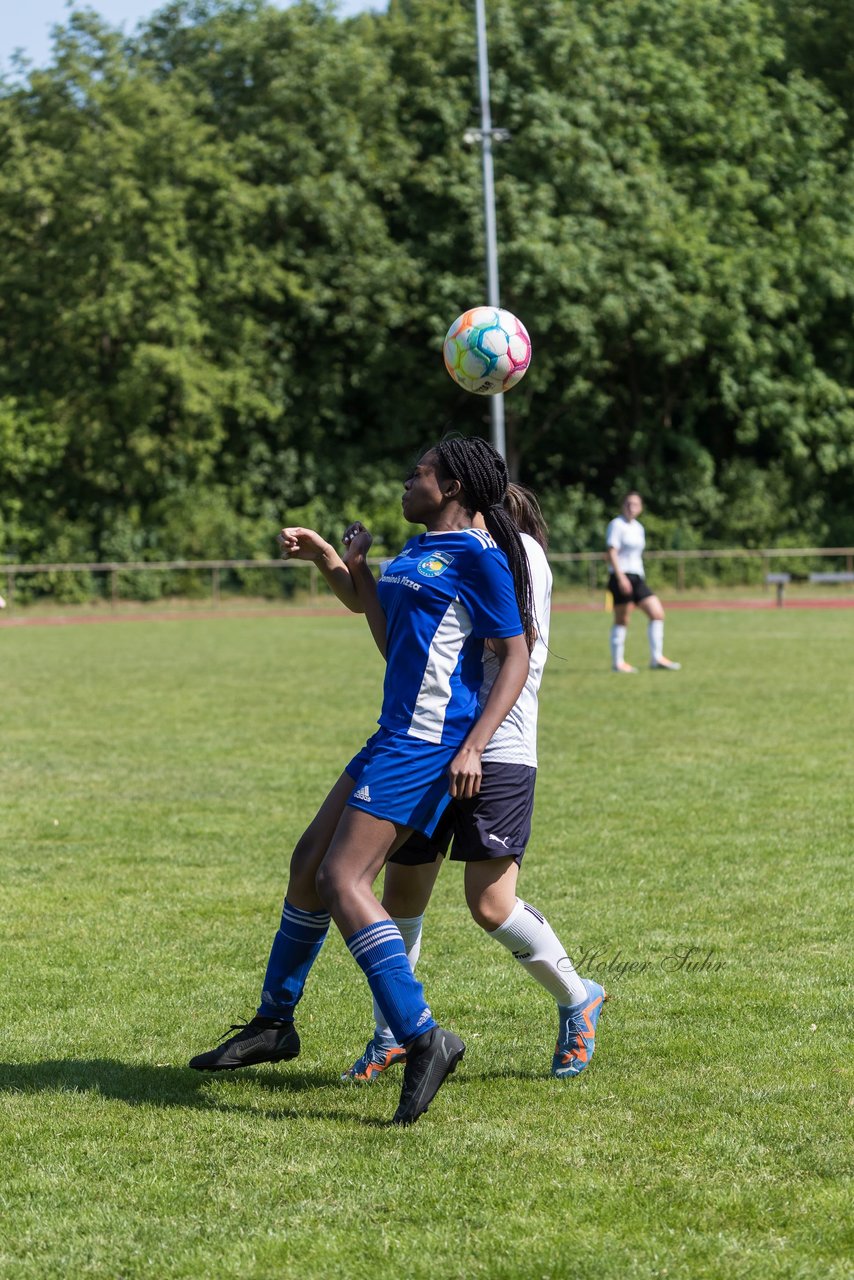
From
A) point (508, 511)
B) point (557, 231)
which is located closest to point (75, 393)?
point (557, 231)

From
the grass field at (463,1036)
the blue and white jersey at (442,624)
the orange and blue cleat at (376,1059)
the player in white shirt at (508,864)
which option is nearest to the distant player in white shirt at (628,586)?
the grass field at (463,1036)

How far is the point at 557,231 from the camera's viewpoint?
128 ft

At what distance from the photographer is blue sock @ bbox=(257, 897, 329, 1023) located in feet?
15.9

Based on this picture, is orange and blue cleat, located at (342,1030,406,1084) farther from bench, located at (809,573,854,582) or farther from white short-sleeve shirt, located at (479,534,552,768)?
bench, located at (809,573,854,582)

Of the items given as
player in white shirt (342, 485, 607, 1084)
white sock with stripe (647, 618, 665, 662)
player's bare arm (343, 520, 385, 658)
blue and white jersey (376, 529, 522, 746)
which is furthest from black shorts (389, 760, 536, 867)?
white sock with stripe (647, 618, 665, 662)

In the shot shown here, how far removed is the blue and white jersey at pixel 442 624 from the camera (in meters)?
4.50

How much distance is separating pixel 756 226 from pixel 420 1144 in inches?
1604

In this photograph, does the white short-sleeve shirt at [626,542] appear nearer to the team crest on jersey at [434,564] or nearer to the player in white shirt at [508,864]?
the player in white shirt at [508,864]

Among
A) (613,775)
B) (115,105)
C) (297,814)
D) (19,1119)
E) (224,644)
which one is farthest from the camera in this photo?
(115,105)

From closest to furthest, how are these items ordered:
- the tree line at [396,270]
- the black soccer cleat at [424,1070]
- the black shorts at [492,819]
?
the black soccer cleat at [424,1070] < the black shorts at [492,819] < the tree line at [396,270]

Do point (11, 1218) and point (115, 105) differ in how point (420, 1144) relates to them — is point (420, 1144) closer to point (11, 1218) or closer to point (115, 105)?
point (11, 1218)

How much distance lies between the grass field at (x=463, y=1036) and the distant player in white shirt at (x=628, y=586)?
20.1ft

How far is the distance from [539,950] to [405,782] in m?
0.80

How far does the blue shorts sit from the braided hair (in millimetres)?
A: 507
